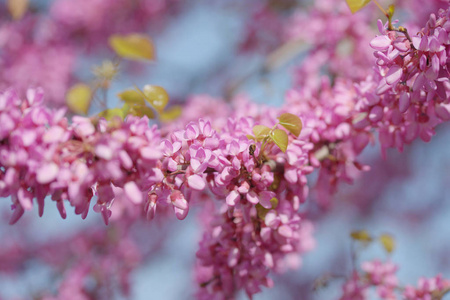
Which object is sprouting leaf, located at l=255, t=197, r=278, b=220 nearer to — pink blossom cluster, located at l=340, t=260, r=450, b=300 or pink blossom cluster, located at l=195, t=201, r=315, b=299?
pink blossom cluster, located at l=195, t=201, r=315, b=299

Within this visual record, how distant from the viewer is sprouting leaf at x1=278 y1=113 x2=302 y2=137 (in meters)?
1.39

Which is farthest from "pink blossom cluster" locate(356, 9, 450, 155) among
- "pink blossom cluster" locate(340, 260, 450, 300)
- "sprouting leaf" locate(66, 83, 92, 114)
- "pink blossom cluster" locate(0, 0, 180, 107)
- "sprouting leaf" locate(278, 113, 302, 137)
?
"pink blossom cluster" locate(0, 0, 180, 107)

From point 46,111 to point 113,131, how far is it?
197 mm

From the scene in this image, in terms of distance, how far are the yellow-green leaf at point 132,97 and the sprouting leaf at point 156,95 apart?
1.3 inches

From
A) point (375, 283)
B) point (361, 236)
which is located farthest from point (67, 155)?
point (375, 283)

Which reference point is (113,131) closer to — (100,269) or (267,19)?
(100,269)

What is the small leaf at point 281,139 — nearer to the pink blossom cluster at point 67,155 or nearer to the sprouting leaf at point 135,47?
the pink blossom cluster at point 67,155

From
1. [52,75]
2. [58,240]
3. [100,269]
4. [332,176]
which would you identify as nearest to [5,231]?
[58,240]

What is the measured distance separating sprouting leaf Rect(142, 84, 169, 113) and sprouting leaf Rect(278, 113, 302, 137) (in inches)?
20.2

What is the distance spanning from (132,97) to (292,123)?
62cm

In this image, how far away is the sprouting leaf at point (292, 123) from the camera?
139cm

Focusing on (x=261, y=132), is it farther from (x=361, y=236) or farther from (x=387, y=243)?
(x=387, y=243)

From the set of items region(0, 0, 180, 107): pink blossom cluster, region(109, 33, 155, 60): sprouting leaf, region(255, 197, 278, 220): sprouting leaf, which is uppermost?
region(109, 33, 155, 60): sprouting leaf

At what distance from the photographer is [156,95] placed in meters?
1.69
